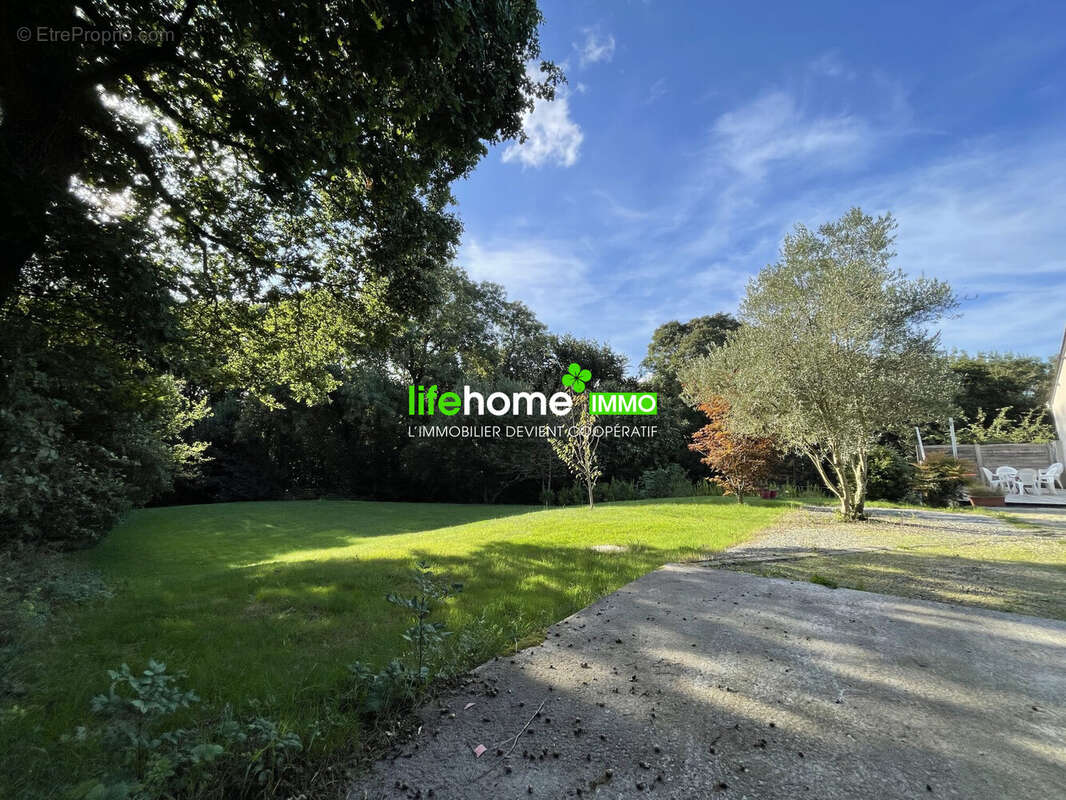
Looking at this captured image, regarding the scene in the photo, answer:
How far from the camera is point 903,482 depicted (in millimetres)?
13906

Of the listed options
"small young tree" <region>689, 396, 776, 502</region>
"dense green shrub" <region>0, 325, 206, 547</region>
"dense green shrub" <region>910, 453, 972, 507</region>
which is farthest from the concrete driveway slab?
"dense green shrub" <region>910, 453, 972, 507</region>

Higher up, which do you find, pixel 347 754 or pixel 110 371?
pixel 110 371

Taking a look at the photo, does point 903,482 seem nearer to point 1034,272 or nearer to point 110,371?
point 1034,272

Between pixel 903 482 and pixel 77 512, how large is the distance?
827 inches

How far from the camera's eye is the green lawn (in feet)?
7.39

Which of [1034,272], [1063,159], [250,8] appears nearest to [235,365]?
[250,8]

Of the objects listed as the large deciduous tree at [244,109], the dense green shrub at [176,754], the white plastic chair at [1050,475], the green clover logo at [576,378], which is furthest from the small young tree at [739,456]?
the dense green shrub at [176,754]

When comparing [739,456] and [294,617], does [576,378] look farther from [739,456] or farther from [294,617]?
[294,617]

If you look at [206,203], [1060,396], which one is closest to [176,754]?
[206,203]

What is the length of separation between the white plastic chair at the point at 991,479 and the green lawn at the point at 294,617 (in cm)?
1259

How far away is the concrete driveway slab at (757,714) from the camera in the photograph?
1.77m

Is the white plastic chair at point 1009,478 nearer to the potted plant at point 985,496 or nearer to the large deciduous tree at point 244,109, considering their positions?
the potted plant at point 985,496

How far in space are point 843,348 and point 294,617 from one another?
415 inches

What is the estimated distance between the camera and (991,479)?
1480 centimetres
